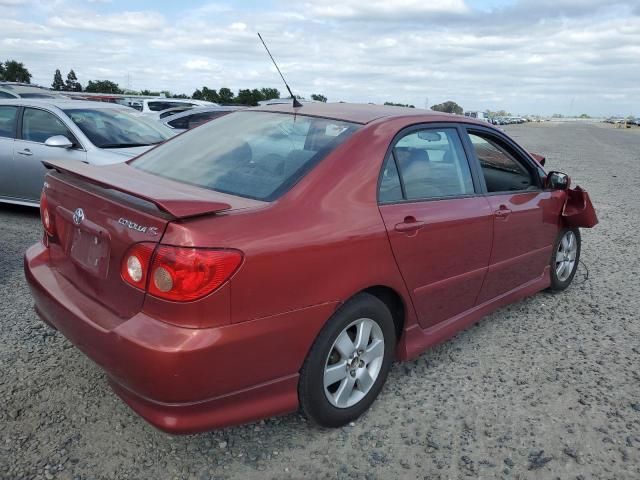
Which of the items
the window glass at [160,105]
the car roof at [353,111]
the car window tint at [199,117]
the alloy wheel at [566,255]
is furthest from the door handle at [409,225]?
the window glass at [160,105]

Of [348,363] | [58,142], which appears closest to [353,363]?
[348,363]

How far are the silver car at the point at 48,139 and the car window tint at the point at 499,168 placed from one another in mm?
4132

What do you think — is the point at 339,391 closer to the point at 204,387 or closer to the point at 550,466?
the point at 204,387

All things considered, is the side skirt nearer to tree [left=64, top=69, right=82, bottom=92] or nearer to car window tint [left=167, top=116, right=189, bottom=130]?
car window tint [left=167, top=116, right=189, bottom=130]

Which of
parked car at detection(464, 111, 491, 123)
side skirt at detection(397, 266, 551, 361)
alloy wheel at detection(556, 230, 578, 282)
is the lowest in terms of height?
side skirt at detection(397, 266, 551, 361)

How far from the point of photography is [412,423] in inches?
114

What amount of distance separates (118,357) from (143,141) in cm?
523

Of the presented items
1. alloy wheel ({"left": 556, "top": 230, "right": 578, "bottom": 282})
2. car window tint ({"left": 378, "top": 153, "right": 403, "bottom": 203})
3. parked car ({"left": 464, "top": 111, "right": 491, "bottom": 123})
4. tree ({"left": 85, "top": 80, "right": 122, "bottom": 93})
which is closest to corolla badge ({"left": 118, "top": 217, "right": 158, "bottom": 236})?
car window tint ({"left": 378, "top": 153, "right": 403, "bottom": 203})

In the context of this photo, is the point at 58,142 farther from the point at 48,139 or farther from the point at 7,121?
the point at 7,121

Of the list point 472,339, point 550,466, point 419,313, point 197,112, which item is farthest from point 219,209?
point 197,112

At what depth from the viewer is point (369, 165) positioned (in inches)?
110

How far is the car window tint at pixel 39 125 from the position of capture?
265 inches

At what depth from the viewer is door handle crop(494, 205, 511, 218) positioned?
358 cm

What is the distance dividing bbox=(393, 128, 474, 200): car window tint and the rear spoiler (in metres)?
1.09
